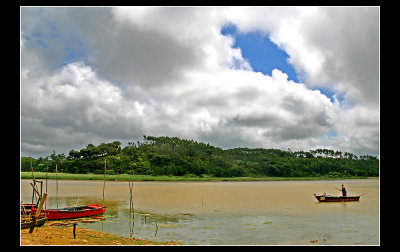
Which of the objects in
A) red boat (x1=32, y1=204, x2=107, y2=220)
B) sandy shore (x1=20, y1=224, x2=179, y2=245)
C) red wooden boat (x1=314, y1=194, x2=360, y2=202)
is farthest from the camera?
red wooden boat (x1=314, y1=194, x2=360, y2=202)

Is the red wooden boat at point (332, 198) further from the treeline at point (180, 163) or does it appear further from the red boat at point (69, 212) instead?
the treeline at point (180, 163)

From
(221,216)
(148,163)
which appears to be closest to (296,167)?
(148,163)

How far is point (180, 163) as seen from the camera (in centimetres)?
10700

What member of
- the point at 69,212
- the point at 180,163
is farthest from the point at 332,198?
the point at 180,163

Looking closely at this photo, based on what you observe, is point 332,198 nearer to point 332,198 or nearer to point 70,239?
point 332,198

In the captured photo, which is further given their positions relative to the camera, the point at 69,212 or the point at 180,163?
the point at 180,163

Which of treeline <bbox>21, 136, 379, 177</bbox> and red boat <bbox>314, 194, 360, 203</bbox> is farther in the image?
treeline <bbox>21, 136, 379, 177</bbox>

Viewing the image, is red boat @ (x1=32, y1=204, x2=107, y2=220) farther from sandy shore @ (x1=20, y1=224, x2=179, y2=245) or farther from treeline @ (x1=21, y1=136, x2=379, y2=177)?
treeline @ (x1=21, y1=136, x2=379, y2=177)

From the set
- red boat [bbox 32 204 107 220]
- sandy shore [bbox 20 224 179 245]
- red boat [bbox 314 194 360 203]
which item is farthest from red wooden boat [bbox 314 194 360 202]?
sandy shore [bbox 20 224 179 245]

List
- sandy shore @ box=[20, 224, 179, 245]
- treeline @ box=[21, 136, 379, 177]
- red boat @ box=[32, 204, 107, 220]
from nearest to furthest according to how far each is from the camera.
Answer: sandy shore @ box=[20, 224, 179, 245]
red boat @ box=[32, 204, 107, 220]
treeline @ box=[21, 136, 379, 177]

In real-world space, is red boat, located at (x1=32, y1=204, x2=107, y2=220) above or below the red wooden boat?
above

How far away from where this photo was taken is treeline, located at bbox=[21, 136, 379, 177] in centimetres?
9450
